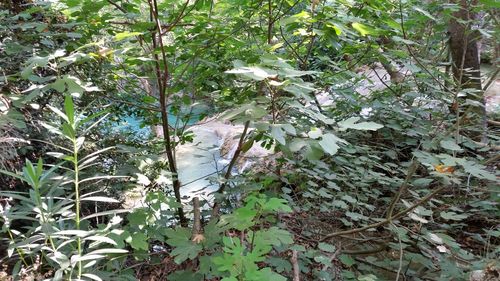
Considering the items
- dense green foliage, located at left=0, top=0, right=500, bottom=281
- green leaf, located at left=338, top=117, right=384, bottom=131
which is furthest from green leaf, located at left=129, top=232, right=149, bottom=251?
green leaf, located at left=338, top=117, right=384, bottom=131

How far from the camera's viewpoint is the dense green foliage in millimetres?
1178

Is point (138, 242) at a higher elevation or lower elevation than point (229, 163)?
higher

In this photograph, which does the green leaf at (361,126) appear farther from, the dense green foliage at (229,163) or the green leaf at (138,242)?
the green leaf at (138,242)

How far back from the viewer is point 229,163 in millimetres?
2105

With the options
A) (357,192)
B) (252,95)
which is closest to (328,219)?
(357,192)

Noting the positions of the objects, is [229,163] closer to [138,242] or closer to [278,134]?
[138,242]

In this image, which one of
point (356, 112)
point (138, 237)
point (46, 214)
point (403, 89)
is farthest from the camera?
point (403, 89)

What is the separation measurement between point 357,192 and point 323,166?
300 mm

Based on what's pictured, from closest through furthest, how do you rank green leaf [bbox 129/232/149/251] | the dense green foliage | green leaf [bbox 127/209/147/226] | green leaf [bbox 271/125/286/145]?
green leaf [bbox 271/125/286/145]
the dense green foliage
green leaf [bbox 129/232/149/251]
green leaf [bbox 127/209/147/226]

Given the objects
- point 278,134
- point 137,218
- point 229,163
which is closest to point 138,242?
point 137,218

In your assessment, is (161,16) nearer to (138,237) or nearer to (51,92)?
(51,92)

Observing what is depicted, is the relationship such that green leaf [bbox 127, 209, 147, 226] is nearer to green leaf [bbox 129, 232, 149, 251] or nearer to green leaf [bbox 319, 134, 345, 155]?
green leaf [bbox 129, 232, 149, 251]

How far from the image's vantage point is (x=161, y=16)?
2000 millimetres

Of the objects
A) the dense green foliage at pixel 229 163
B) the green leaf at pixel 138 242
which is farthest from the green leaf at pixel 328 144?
the green leaf at pixel 138 242
